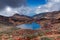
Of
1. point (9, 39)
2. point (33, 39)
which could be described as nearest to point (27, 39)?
point (33, 39)

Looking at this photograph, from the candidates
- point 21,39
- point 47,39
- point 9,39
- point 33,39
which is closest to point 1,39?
point 9,39

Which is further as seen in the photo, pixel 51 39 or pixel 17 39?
pixel 17 39

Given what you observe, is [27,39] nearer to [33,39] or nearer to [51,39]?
[33,39]

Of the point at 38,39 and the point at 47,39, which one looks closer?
the point at 47,39

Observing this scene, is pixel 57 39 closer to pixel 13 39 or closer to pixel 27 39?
pixel 27 39

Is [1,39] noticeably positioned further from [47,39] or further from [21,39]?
[47,39]

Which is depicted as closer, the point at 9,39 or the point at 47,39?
the point at 47,39

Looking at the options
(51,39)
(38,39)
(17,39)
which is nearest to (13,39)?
Answer: (17,39)
